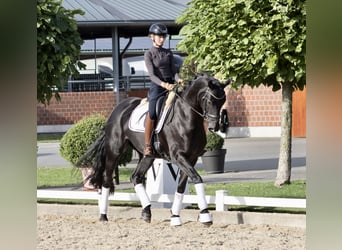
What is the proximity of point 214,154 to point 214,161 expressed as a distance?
20 centimetres

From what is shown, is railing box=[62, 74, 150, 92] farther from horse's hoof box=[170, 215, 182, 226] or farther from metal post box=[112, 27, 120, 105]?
horse's hoof box=[170, 215, 182, 226]

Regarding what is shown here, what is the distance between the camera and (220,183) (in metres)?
10.1

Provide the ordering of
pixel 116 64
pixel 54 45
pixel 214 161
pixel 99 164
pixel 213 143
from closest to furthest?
pixel 99 164
pixel 54 45
pixel 213 143
pixel 214 161
pixel 116 64

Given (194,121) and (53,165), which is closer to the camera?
(194,121)

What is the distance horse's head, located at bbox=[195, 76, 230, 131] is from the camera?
575cm

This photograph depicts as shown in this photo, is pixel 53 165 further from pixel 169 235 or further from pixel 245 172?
pixel 169 235

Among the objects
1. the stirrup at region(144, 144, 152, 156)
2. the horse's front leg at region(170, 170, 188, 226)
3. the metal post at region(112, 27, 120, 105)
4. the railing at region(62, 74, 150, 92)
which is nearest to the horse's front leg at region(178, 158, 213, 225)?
the horse's front leg at region(170, 170, 188, 226)

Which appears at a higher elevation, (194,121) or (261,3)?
(261,3)

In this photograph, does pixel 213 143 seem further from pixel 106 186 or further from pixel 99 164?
pixel 106 186

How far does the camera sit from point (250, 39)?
7.47 m

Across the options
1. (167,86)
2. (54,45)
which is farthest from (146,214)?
(54,45)

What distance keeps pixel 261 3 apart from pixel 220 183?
147 inches
